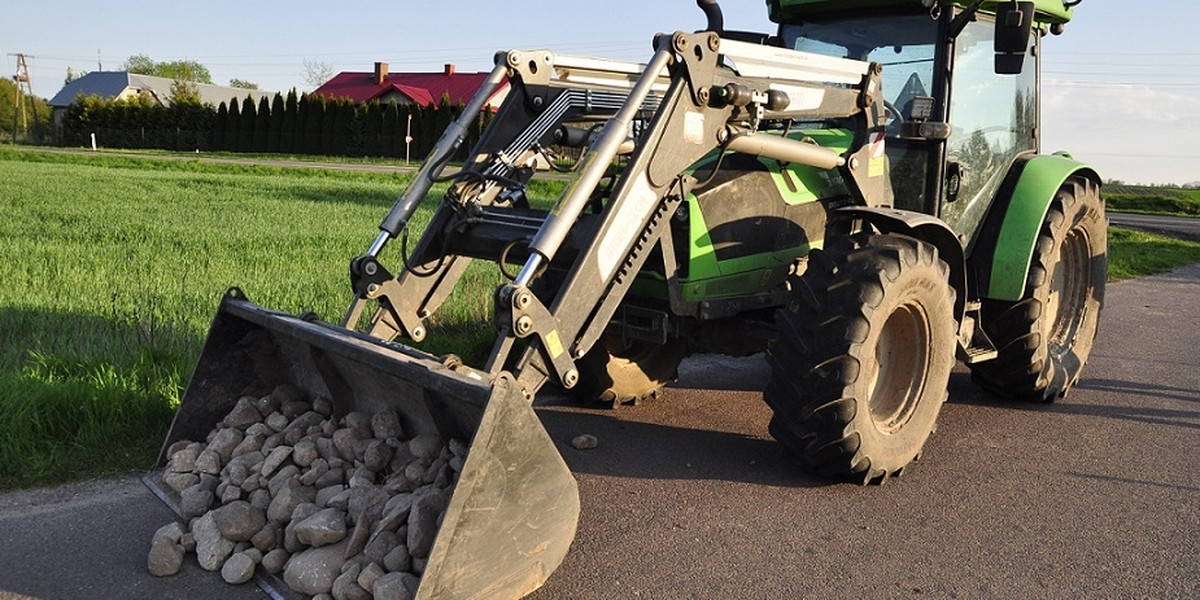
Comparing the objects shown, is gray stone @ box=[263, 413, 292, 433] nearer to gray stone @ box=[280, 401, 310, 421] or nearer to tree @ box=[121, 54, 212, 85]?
gray stone @ box=[280, 401, 310, 421]

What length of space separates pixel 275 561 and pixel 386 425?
68 centimetres

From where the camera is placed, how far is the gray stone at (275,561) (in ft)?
11.8

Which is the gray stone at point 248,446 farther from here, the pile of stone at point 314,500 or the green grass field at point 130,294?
the green grass field at point 130,294

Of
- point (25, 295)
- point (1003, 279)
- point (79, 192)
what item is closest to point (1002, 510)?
point (1003, 279)

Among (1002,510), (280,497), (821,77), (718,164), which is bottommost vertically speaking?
(1002,510)

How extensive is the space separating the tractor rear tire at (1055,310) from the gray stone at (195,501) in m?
4.60

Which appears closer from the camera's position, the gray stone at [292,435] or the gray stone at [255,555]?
the gray stone at [255,555]

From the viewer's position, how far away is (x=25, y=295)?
7438mm

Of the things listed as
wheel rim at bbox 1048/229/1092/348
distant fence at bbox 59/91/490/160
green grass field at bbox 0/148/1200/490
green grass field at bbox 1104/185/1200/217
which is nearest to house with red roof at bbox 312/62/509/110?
distant fence at bbox 59/91/490/160

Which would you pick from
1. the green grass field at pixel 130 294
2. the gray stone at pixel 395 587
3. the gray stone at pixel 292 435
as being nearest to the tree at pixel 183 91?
the green grass field at pixel 130 294

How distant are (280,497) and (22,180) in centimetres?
2186

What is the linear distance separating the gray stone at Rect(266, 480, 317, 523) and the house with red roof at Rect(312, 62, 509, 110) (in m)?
57.2

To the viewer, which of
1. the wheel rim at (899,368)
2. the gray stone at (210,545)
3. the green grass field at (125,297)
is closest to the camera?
the gray stone at (210,545)

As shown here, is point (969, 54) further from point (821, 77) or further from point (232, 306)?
point (232, 306)
